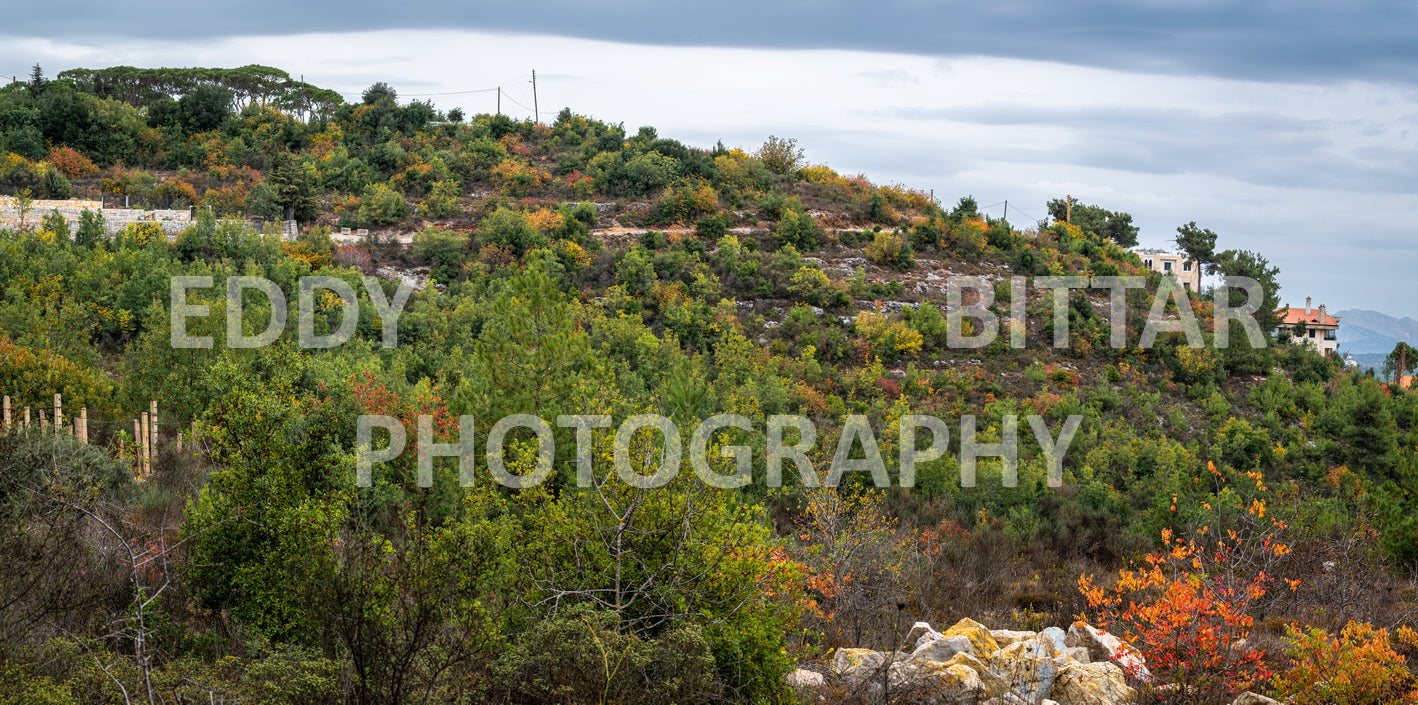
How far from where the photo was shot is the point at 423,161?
37.1 meters

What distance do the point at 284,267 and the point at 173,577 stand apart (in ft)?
58.5

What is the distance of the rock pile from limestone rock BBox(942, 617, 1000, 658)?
0.01 meters

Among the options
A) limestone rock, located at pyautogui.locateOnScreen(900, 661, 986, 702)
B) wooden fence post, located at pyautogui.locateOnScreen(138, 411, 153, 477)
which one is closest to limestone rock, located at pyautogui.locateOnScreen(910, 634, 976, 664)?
limestone rock, located at pyautogui.locateOnScreen(900, 661, 986, 702)

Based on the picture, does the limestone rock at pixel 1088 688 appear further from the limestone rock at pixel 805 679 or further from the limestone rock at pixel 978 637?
the limestone rock at pixel 805 679

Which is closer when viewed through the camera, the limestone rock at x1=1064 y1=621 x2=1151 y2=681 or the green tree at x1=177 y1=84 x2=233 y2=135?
the limestone rock at x1=1064 y1=621 x2=1151 y2=681

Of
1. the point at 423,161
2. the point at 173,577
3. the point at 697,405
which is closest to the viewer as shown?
the point at 173,577

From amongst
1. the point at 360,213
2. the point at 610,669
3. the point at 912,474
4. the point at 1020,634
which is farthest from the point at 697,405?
the point at 360,213

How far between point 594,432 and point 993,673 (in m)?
4.61

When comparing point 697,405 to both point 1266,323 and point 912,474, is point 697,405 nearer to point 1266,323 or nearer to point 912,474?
point 912,474

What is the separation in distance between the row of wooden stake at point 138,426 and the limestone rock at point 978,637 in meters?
10.2

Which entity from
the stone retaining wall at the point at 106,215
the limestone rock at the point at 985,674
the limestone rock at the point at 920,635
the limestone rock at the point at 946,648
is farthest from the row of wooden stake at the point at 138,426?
the stone retaining wall at the point at 106,215

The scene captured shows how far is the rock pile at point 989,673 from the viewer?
772 centimetres

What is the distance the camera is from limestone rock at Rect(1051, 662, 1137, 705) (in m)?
8.09

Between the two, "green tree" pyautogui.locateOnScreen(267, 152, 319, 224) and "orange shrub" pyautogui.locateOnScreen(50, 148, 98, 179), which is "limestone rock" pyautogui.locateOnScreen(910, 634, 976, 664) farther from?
"orange shrub" pyautogui.locateOnScreen(50, 148, 98, 179)
